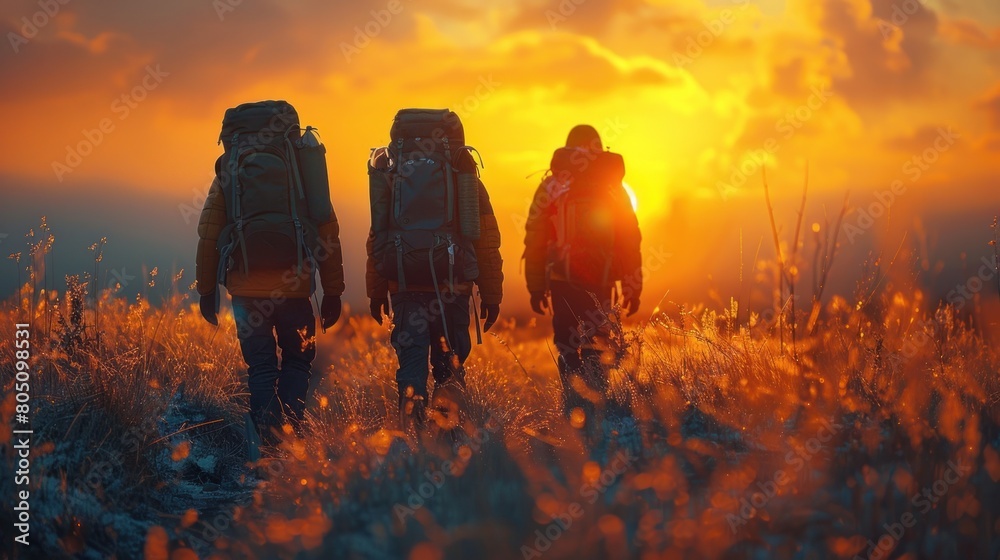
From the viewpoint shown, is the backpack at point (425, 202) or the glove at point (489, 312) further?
the glove at point (489, 312)

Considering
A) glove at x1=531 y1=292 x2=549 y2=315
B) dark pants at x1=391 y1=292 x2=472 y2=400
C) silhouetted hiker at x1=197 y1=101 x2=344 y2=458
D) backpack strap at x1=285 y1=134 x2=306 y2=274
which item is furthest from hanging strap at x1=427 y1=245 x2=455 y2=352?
glove at x1=531 y1=292 x2=549 y2=315

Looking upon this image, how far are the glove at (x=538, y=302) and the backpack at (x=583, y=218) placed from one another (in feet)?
1.08

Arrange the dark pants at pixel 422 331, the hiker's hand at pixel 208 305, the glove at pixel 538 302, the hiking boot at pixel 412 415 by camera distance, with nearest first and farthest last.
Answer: the hiking boot at pixel 412 415 → the dark pants at pixel 422 331 → the hiker's hand at pixel 208 305 → the glove at pixel 538 302

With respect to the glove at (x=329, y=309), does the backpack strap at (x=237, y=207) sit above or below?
above

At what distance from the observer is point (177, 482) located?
204 inches

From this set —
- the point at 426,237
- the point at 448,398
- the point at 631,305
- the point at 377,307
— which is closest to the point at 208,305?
the point at 377,307

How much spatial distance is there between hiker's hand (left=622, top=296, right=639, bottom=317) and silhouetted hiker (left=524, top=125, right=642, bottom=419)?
2.8 inches

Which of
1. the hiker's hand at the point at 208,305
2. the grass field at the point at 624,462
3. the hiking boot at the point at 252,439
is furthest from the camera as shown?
the hiker's hand at the point at 208,305

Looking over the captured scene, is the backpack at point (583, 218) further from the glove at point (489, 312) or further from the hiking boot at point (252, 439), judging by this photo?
the hiking boot at point (252, 439)

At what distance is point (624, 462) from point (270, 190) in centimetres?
339

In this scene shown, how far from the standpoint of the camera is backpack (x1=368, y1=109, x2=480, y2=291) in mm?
6297

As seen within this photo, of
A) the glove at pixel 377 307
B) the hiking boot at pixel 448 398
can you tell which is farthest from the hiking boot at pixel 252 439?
the hiking boot at pixel 448 398

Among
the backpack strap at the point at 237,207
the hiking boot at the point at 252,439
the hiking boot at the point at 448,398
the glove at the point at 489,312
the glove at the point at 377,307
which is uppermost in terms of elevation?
the backpack strap at the point at 237,207

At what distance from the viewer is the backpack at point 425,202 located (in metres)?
6.30
